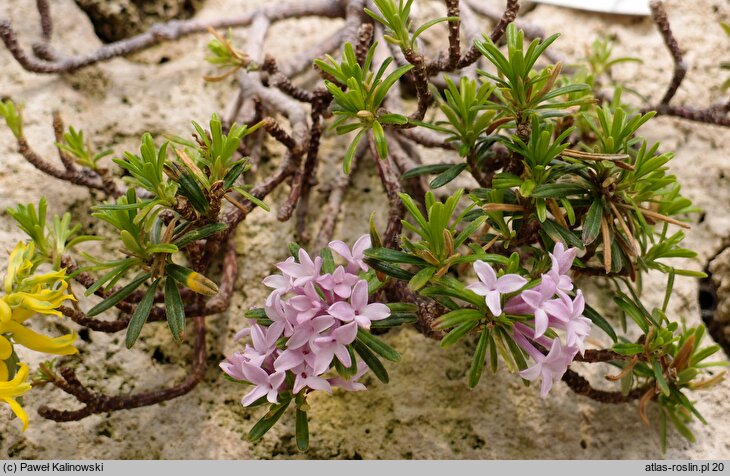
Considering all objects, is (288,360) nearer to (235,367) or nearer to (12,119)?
(235,367)

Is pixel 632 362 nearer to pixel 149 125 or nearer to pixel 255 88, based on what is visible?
pixel 255 88

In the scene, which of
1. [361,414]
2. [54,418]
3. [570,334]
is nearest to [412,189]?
[361,414]

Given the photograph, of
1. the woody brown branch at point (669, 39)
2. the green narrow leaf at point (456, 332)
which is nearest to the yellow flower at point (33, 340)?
the green narrow leaf at point (456, 332)

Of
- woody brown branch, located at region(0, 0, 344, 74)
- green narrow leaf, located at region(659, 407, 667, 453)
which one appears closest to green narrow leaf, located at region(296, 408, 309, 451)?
green narrow leaf, located at region(659, 407, 667, 453)

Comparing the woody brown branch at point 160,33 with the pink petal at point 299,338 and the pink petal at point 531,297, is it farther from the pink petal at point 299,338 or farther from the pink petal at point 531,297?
the pink petal at point 531,297

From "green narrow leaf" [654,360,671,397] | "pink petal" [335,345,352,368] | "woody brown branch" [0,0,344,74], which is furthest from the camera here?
"woody brown branch" [0,0,344,74]

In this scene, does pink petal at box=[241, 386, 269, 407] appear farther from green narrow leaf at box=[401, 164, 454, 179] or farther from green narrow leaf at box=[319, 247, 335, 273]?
green narrow leaf at box=[401, 164, 454, 179]

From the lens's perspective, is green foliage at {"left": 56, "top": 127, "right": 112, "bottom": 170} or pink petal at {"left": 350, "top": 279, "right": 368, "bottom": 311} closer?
pink petal at {"left": 350, "top": 279, "right": 368, "bottom": 311}
